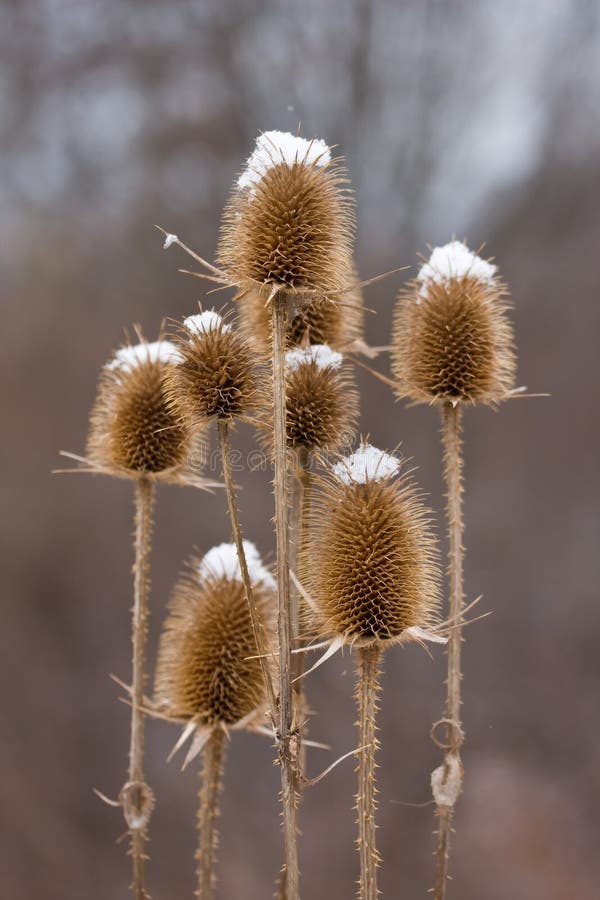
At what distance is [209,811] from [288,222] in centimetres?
107

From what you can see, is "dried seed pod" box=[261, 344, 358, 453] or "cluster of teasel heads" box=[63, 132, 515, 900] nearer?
"cluster of teasel heads" box=[63, 132, 515, 900]

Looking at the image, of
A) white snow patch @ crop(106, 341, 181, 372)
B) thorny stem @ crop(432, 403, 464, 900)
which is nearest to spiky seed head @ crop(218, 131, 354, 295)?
white snow patch @ crop(106, 341, 181, 372)

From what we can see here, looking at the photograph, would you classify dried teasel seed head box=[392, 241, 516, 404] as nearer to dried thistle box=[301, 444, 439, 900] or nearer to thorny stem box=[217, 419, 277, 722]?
dried thistle box=[301, 444, 439, 900]

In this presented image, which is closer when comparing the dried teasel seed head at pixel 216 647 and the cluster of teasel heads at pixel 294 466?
the cluster of teasel heads at pixel 294 466

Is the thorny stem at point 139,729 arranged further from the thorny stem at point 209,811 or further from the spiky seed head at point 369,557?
the spiky seed head at point 369,557

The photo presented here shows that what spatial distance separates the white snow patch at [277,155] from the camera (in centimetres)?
138

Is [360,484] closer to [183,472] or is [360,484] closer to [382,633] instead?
[382,633]

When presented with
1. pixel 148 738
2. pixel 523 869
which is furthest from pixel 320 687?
pixel 523 869

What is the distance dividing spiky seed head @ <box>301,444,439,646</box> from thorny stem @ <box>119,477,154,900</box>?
1.29 feet

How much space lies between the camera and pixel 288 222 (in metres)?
1.33

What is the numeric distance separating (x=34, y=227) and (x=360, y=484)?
7.69ft

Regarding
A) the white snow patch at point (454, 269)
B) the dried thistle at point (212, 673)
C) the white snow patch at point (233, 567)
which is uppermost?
the white snow patch at point (454, 269)

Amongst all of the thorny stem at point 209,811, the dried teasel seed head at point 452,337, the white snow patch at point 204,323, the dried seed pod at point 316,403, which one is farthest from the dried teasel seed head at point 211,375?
the thorny stem at point 209,811

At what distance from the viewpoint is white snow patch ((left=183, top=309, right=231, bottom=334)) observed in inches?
55.7
